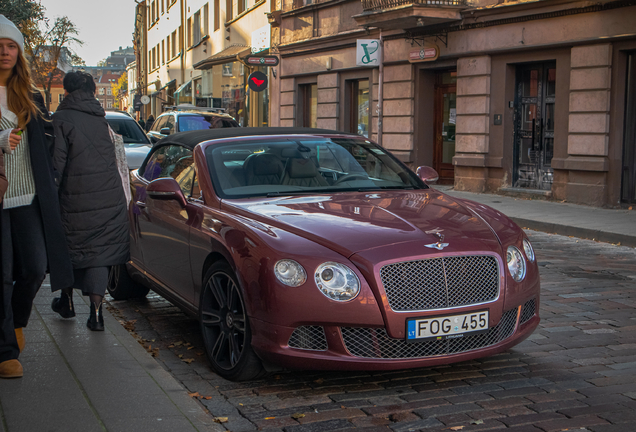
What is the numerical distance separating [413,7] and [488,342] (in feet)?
47.7

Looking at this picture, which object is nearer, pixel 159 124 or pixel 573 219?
pixel 573 219

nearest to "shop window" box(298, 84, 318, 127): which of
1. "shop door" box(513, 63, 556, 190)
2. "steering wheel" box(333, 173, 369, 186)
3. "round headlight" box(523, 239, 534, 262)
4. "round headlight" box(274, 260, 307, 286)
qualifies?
"shop door" box(513, 63, 556, 190)

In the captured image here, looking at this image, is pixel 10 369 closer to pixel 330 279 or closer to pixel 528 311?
pixel 330 279

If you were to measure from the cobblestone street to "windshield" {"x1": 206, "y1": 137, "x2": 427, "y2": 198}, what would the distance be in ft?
3.82

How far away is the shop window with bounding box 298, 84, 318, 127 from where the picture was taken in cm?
2533

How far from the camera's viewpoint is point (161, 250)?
566 centimetres

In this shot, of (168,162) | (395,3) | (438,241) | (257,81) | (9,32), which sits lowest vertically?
(438,241)

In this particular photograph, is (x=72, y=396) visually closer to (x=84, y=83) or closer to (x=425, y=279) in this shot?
(x=425, y=279)

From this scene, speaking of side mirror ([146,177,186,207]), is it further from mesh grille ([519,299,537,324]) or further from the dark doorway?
the dark doorway

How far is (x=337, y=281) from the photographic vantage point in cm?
398

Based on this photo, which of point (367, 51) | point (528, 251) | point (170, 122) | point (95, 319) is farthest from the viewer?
point (170, 122)

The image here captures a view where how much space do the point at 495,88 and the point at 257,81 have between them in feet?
27.4

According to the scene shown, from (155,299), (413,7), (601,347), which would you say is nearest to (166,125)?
(413,7)

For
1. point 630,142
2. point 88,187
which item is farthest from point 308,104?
point 88,187
